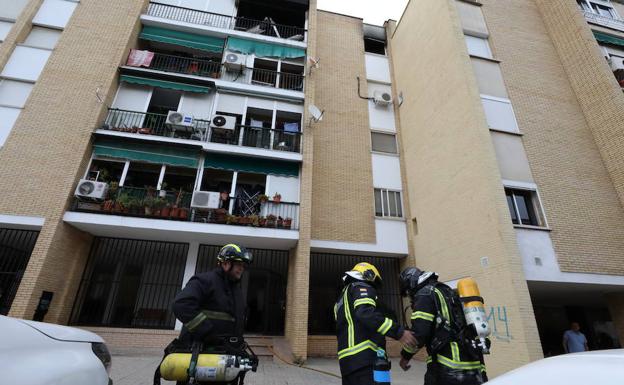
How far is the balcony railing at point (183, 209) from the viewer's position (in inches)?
367

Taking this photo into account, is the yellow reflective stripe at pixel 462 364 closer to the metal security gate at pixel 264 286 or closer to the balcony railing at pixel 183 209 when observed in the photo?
the balcony railing at pixel 183 209

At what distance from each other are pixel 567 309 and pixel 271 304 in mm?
11543

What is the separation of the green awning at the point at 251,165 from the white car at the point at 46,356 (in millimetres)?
8959

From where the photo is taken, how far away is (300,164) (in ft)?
37.3

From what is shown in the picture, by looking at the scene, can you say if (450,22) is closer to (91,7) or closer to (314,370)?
Answer: (314,370)

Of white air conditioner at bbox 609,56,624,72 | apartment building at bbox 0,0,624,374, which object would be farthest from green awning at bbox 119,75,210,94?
white air conditioner at bbox 609,56,624,72

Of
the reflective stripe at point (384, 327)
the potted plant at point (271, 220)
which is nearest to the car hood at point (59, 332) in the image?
the reflective stripe at point (384, 327)

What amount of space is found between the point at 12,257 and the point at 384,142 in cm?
1419

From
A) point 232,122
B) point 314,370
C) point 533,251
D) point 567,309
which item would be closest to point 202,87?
point 232,122

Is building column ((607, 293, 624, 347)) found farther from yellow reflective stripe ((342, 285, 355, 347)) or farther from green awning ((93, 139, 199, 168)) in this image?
green awning ((93, 139, 199, 168))

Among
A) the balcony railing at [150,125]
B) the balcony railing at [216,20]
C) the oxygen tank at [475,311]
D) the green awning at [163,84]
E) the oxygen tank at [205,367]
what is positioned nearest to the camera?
the oxygen tank at [205,367]

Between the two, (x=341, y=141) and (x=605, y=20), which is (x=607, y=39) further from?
(x=341, y=141)

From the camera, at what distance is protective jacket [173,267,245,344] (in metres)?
2.65

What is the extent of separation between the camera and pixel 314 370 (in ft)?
25.7
